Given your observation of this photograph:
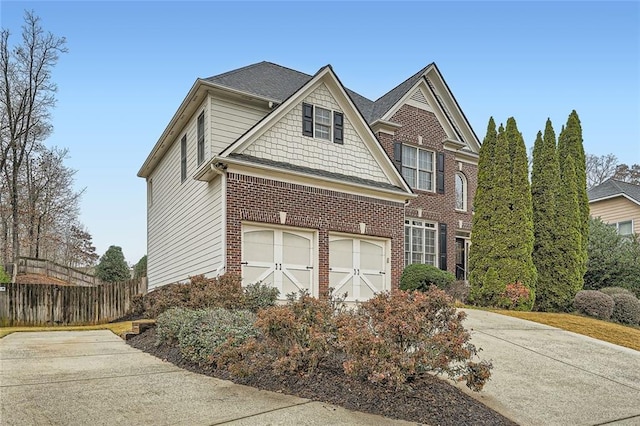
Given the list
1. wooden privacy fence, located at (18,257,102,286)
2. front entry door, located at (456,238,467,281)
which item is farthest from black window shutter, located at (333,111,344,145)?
wooden privacy fence, located at (18,257,102,286)

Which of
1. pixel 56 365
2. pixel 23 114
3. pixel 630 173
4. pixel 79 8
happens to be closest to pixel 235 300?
pixel 56 365

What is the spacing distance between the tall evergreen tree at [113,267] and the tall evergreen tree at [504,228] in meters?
20.9

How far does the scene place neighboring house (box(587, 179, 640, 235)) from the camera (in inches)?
950

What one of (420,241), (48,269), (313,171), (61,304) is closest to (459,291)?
(420,241)

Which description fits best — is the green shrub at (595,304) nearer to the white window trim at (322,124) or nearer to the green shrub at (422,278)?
the green shrub at (422,278)

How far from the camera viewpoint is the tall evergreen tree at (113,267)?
27172 mm

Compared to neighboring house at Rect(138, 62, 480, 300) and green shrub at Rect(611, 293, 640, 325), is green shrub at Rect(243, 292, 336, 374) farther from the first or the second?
green shrub at Rect(611, 293, 640, 325)

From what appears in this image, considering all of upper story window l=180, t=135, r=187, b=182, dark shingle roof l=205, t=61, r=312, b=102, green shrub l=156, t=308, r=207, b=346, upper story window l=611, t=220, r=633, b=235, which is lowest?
green shrub l=156, t=308, r=207, b=346

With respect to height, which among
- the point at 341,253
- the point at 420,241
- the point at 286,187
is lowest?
the point at 341,253

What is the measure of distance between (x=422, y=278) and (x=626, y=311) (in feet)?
20.0

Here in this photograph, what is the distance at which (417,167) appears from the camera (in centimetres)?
1817

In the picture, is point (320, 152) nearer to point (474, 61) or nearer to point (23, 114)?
point (474, 61)

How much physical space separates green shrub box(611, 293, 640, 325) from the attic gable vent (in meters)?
9.78

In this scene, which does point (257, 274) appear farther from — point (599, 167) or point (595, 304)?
point (599, 167)
